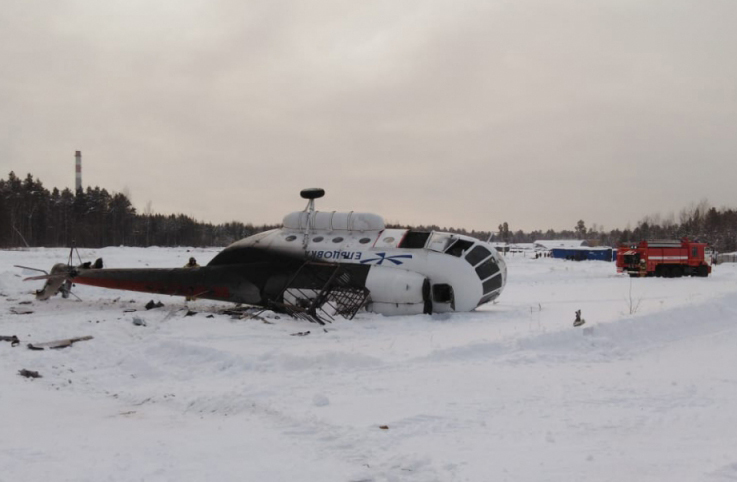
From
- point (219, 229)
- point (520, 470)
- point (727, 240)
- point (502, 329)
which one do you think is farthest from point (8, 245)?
point (727, 240)

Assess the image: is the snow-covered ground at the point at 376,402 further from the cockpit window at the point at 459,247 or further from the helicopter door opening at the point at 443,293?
the cockpit window at the point at 459,247

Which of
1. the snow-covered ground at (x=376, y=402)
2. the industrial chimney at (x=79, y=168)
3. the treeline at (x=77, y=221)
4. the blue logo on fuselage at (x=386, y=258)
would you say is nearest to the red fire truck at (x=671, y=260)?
the snow-covered ground at (x=376, y=402)

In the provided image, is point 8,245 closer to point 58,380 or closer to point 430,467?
point 58,380

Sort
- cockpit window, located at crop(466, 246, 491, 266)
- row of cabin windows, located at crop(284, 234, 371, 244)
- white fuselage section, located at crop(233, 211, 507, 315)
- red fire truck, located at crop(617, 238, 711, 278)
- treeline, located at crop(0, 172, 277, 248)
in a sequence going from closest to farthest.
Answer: white fuselage section, located at crop(233, 211, 507, 315)
cockpit window, located at crop(466, 246, 491, 266)
row of cabin windows, located at crop(284, 234, 371, 244)
red fire truck, located at crop(617, 238, 711, 278)
treeline, located at crop(0, 172, 277, 248)

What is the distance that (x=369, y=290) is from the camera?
48.1 feet

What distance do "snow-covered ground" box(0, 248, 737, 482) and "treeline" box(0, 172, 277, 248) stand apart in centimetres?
7072

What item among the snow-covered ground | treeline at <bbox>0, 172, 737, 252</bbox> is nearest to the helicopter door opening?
the snow-covered ground

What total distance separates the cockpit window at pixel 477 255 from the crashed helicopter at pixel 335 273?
0.10 feet

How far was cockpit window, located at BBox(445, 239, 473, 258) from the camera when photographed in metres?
14.8

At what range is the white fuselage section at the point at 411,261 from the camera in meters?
14.5

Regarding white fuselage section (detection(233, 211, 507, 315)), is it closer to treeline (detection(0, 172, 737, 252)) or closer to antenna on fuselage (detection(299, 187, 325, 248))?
antenna on fuselage (detection(299, 187, 325, 248))

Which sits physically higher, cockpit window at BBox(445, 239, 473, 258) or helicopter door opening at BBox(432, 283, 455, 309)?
cockpit window at BBox(445, 239, 473, 258)

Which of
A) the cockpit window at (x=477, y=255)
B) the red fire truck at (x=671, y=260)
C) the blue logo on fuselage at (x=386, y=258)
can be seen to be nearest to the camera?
the cockpit window at (x=477, y=255)

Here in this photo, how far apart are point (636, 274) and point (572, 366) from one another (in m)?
32.5
